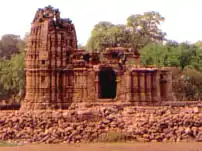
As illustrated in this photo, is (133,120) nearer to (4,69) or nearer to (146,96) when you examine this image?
(146,96)

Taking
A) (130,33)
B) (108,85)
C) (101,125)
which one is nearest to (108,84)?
(108,85)

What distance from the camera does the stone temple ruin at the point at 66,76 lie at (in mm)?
33156

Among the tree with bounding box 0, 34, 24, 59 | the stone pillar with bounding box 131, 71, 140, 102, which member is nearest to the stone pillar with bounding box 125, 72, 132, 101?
the stone pillar with bounding box 131, 71, 140, 102

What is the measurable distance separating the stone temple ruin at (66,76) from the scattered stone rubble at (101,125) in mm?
4205

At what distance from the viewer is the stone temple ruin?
1305 inches

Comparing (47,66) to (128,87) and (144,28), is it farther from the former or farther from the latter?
(144,28)

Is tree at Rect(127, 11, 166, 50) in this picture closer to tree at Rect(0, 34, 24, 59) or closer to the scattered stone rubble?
tree at Rect(0, 34, 24, 59)

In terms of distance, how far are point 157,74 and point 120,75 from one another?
2.37 meters

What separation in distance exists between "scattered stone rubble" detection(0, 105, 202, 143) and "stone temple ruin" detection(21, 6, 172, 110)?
4205 millimetres

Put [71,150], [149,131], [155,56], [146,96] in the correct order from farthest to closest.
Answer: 1. [155,56]
2. [146,96]
3. [149,131]
4. [71,150]

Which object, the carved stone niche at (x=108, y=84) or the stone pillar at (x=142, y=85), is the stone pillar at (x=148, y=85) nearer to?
the stone pillar at (x=142, y=85)

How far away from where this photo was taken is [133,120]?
27.9 metres

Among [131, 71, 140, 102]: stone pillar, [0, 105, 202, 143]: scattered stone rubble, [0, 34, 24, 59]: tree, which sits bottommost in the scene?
[0, 105, 202, 143]: scattered stone rubble

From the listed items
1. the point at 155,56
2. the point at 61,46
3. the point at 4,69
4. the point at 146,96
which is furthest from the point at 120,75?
the point at 4,69
